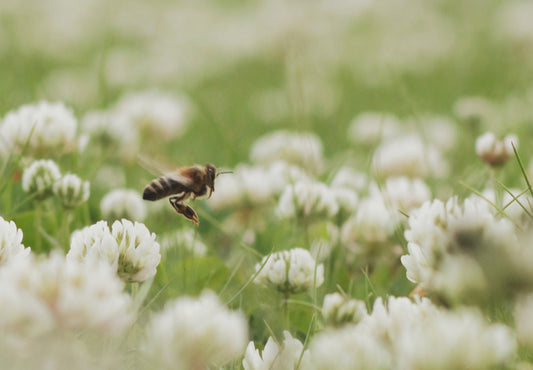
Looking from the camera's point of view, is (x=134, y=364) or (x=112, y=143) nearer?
(x=134, y=364)

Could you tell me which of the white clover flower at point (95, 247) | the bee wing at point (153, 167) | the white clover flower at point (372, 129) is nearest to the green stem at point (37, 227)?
the bee wing at point (153, 167)

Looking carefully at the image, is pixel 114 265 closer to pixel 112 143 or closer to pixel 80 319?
pixel 80 319

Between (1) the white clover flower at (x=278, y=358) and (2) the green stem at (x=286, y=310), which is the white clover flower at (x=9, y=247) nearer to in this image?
(1) the white clover flower at (x=278, y=358)

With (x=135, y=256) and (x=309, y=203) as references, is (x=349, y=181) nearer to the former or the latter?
(x=309, y=203)

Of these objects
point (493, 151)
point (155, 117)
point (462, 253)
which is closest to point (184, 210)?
point (493, 151)

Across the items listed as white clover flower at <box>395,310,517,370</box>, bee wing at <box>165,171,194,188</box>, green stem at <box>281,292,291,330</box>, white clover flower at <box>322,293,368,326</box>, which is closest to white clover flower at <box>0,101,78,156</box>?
bee wing at <box>165,171,194,188</box>

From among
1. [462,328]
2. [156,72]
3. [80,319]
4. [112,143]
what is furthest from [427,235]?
[156,72]
